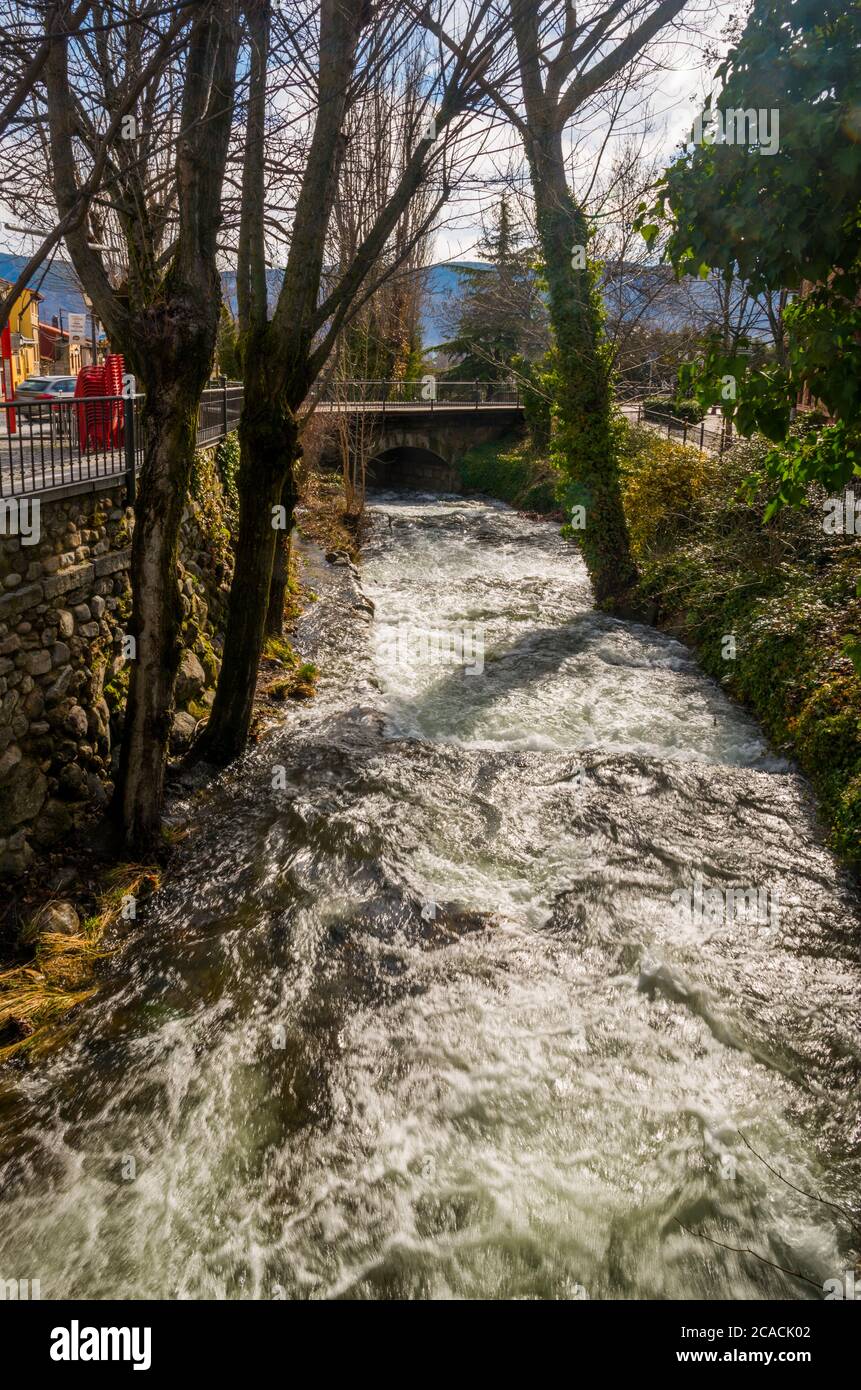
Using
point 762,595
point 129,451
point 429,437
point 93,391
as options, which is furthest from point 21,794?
point 429,437

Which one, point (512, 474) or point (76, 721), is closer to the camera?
point (76, 721)

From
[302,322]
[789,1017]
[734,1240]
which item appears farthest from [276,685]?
[734,1240]

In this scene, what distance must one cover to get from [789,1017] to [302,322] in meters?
6.37

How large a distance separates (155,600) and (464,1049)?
12.5 feet

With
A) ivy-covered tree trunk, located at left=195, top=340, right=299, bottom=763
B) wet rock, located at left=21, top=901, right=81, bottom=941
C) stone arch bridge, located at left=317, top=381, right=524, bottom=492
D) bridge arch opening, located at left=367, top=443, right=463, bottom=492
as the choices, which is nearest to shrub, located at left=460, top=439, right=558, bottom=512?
stone arch bridge, located at left=317, top=381, right=524, bottom=492

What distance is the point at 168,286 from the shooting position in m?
6.06

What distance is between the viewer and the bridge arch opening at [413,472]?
3117 cm

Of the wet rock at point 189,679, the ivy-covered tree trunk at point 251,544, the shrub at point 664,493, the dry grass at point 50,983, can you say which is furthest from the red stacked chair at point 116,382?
the shrub at point 664,493

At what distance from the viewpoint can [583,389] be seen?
13594 millimetres

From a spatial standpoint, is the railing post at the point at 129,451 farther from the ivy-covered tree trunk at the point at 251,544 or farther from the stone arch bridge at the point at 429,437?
the stone arch bridge at the point at 429,437

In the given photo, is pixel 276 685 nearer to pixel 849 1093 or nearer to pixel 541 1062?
pixel 541 1062

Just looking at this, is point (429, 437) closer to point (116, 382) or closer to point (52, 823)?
point (116, 382)

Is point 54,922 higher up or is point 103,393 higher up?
point 103,393

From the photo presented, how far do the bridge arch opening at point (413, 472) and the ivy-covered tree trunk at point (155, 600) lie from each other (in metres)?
25.3
